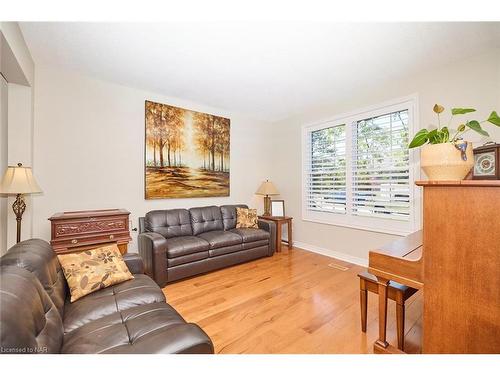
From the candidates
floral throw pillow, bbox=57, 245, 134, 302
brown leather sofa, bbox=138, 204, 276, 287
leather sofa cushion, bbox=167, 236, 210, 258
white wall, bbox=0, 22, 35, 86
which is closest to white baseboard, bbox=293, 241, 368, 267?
brown leather sofa, bbox=138, 204, 276, 287

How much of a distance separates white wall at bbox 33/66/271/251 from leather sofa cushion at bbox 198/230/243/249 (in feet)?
2.65

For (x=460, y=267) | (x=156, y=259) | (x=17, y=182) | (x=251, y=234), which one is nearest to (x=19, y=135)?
(x=17, y=182)

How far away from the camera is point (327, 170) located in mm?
3842

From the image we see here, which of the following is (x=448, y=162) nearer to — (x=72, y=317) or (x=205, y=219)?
(x=72, y=317)

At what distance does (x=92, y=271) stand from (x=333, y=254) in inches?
131

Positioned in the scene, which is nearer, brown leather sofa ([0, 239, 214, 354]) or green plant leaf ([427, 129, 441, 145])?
brown leather sofa ([0, 239, 214, 354])

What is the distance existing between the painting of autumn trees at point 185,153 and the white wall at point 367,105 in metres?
1.24

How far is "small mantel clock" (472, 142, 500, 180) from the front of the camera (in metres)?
1.20

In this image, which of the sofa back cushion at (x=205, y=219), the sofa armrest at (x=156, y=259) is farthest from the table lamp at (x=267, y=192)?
the sofa armrest at (x=156, y=259)

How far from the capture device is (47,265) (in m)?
1.39

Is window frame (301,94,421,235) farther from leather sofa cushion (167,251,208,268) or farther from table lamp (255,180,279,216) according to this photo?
leather sofa cushion (167,251,208,268)

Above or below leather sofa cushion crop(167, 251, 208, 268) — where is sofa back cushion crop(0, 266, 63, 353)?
above

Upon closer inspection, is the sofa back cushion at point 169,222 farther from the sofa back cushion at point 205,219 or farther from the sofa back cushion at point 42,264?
the sofa back cushion at point 42,264

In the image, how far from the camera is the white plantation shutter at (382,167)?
9.59 ft
